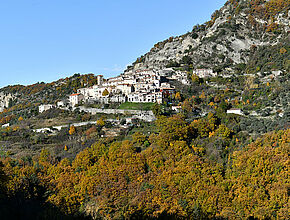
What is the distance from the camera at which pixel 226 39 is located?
87.4m

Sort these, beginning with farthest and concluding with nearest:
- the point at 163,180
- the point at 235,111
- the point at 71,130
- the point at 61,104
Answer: the point at 61,104
the point at 71,130
the point at 235,111
the point at 163,180

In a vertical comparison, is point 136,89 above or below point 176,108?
above

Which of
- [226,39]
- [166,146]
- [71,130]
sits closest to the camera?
[166,146]

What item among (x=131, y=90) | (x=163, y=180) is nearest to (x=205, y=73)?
(x=131, y=90)

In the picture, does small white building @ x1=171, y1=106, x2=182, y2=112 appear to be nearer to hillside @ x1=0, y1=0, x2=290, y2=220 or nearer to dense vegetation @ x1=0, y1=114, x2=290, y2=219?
hillside @ x1=0, y1=0, x2=290, y2=220

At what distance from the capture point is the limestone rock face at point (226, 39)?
82688 millimetres

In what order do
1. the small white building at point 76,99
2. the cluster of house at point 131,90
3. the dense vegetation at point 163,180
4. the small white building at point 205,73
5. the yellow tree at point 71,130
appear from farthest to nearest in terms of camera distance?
the small white building at point 205,73
the small white building at point 76,99
the cluster of house at point 131,90
the yellow tree at point 71,130
the dense vegetation at point 163,180

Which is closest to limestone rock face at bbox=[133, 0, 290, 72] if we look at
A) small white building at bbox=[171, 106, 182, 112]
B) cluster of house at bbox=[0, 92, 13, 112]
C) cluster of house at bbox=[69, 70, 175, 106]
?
cluster of house at bbox=[69, 70, 175, 106]

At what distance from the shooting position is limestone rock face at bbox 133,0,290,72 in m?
82.7

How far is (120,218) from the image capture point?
2983 cm

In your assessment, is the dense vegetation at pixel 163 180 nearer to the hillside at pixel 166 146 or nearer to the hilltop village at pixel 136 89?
the hillside at pixel 166 146

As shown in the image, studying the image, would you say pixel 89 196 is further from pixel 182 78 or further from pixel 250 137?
pixel 182 78

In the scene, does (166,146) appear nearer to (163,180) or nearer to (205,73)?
(163,180)

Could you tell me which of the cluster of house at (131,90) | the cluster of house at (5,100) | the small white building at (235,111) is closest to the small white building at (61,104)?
the cluster of house at (131,90)
